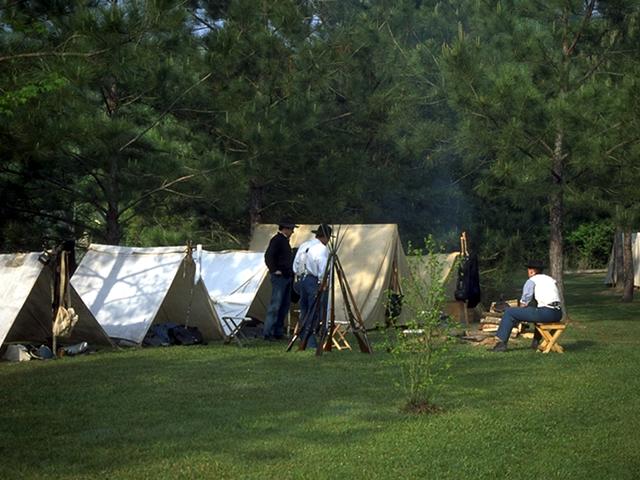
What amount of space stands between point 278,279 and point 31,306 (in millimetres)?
3246

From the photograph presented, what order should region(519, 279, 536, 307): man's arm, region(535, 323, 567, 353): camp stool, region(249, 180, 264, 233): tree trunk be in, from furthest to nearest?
region(249, 180, 264, 233): tree trunk < region(519, 279, 536, 307): man's arm < region(535, 323, 567, 353): camp stool

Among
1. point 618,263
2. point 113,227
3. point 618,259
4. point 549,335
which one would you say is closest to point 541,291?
point 549,335

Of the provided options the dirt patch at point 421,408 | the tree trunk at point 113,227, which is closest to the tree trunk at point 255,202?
the tree trunk at point 113,227

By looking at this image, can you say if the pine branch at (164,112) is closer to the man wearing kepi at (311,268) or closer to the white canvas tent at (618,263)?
the man wearing kepi at (311,268)

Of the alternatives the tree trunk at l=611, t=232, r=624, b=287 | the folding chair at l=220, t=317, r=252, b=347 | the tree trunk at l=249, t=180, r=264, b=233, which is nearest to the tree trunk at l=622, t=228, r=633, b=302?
the tree trunk at l=611, t=232, r=624, b=287

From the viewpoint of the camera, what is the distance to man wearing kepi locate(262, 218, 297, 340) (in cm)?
1465

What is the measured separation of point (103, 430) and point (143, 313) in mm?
6292

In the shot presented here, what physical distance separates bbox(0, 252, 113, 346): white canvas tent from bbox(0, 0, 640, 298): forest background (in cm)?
151

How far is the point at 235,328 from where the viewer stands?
14055 millimetres

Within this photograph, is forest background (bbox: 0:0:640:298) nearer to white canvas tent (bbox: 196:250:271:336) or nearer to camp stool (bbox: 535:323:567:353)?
white canvas tent (bbox: 196:250:271:336)

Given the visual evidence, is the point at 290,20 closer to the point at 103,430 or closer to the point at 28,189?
the point at 28,189

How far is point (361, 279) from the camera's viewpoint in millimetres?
17172

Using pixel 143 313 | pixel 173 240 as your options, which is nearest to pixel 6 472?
pixel 143 313

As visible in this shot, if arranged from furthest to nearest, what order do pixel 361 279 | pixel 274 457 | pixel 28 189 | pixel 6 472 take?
pixel 28 189, pixel 361 279, pixel 274 457, pixel 6 472
